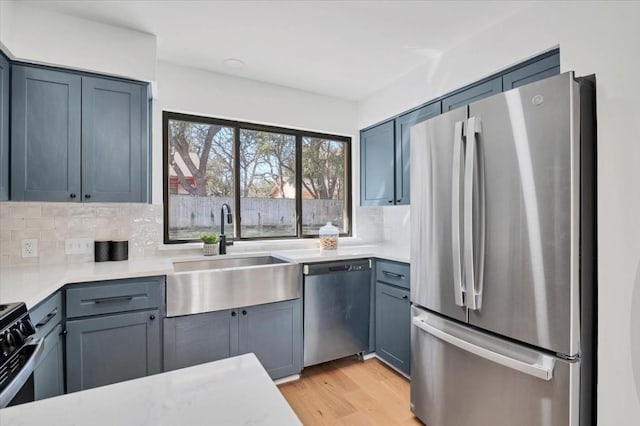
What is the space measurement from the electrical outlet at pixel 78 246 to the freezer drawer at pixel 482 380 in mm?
2345

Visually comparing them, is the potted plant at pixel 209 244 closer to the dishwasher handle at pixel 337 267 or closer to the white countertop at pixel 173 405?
the dishwasher handle at pixel 337 267

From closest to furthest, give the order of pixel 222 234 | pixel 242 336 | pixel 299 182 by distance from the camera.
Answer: pixel 242 336, pixel 222 234, pixel 299 182

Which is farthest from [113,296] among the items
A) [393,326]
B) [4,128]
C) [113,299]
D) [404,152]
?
[404,152]

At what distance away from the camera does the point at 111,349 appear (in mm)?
1868

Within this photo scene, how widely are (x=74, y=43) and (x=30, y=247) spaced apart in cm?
138

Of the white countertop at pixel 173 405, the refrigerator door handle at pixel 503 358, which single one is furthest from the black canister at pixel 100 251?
the refrigerator door handle at pixel 503 358

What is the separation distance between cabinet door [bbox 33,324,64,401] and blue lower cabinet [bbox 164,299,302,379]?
1.71ft

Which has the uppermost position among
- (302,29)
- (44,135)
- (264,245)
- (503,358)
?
(302,29)

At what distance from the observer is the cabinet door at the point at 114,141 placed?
208 cm

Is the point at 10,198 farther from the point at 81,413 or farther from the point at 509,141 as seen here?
the point at 509,141

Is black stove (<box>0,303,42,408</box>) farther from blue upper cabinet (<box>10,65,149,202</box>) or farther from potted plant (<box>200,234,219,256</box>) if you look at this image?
potted plant (<box>200,234,219,256</box>)

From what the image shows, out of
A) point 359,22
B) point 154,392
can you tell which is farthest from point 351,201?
point 154,392

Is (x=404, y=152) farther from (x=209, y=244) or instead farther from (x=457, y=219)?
(x=209, y=244)

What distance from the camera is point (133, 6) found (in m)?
1.92
